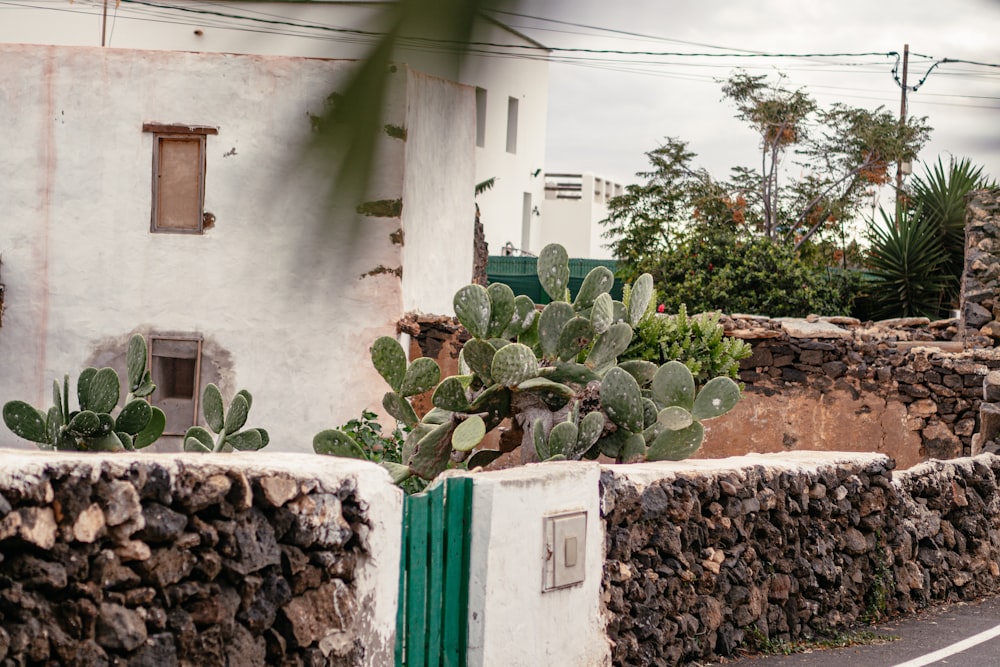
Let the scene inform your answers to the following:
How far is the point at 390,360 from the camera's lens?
30.1 feet

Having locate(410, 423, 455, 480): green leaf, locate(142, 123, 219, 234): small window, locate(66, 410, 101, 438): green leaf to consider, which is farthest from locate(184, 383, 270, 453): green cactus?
locate(142, 123, 219, 234): small window

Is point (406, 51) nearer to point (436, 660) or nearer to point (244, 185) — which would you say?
point (244, 185)

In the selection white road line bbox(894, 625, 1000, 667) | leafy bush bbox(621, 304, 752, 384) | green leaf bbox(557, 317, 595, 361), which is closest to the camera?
white road line bbox(894, 625, 1000, 667)

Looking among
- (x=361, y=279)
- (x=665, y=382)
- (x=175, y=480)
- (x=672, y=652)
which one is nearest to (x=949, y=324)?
(x=665, y=382)

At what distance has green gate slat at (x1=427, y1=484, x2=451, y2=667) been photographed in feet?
17.6

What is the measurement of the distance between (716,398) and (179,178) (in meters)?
7.47

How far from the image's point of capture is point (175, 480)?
4.39m

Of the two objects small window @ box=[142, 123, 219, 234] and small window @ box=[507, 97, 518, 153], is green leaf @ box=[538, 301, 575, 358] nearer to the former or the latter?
small window @ box=[142, 123, 219, 234]

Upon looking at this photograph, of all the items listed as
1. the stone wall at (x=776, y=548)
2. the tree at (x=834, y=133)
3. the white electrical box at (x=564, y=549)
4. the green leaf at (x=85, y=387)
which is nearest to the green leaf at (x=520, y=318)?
the stone wall at (x=776, y=548)

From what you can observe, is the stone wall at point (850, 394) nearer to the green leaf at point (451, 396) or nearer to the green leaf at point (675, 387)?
the green leaf at point (675, 387)

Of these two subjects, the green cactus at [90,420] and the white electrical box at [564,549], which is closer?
the white electrical box at [564,549]

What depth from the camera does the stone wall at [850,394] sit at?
14984 millimetres

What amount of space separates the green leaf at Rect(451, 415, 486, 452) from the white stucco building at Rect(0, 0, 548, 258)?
6.95 m

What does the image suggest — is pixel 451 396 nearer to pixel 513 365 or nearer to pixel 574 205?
pixel 513 365
